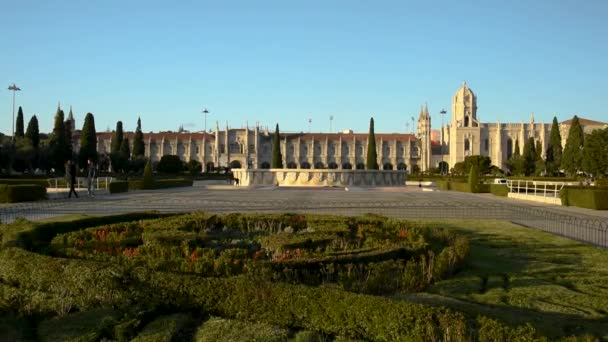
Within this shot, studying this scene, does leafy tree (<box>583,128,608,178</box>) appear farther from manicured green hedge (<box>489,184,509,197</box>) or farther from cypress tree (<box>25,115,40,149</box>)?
cypress tree (<box>25,115,40,149</box>)

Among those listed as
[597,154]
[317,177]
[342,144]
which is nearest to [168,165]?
[317,177]

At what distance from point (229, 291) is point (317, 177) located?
3487 cm

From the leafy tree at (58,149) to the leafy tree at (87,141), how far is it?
1.84 metres

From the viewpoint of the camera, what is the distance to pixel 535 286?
6383 millimetres

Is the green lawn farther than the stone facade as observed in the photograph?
No

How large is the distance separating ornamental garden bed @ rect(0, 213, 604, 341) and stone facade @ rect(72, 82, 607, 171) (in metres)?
80.1

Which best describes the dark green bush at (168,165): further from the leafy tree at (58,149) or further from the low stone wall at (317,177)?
the low stone wall at (317,177)

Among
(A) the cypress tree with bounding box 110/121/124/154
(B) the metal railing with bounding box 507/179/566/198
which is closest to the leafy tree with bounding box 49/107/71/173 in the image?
(A) the cypress tree with bounding box 110/121/124/154

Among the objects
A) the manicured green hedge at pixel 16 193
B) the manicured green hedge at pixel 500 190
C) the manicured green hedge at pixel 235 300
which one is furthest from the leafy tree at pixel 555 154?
the manicured green hedge at pixel 235 300

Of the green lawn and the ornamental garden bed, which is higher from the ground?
the ornamental garden bed

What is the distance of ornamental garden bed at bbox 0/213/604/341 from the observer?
4.24 meters

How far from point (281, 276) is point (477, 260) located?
326cm

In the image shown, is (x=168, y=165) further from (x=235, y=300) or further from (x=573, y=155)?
(x=235, y=300)

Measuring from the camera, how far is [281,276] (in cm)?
594
